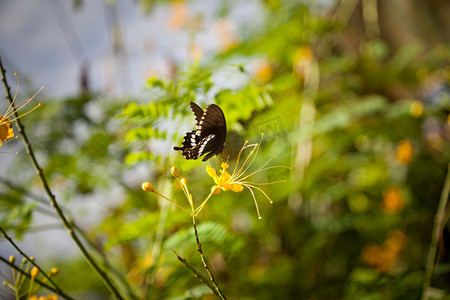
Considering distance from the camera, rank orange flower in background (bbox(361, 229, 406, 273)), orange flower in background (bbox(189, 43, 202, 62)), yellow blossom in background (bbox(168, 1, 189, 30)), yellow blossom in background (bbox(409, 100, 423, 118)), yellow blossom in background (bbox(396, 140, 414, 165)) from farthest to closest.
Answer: yellow blossom in background (bbox(168, 1, 189, 30)) → yellow blossom in background (bbox(396, 140, 414, 165)) → orange flower in background (bbox(361, 229, 406, 273)) → yellow blossom in background (bbox(409, 100, 423, 118)) → orange flower in background (bbox(189, 43, 202, 62))

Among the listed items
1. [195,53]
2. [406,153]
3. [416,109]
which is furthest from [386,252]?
[195,53]

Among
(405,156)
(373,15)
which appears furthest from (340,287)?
(373,15)

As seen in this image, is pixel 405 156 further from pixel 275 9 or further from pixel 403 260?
pixel 275 9

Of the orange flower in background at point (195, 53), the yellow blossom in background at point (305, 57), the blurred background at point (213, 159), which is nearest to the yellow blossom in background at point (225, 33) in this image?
the blurred background at point (213, 159)

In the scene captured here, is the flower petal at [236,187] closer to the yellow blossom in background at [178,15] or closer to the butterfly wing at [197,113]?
the butterfly wing at [197,113]

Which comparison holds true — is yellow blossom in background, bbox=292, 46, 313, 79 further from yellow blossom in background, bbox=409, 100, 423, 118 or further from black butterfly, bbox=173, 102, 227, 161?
black butterfly, bbox=173, 102, 227, 161

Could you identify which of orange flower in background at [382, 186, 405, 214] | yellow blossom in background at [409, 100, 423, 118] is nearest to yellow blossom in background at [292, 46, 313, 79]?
yellow blossom in background at [409, 100, 423, 118]
